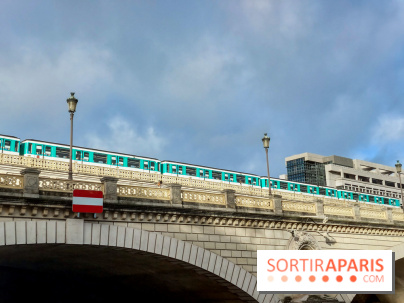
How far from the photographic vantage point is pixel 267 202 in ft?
93.8

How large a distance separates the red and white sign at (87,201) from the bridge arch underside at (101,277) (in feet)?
10.2

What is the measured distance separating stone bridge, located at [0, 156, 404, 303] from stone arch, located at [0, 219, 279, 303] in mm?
43

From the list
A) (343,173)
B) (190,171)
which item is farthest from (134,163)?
(343,173)

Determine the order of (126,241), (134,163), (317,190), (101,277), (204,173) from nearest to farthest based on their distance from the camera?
(126,241), (101,277), (134,163), (204,173), (317,190)

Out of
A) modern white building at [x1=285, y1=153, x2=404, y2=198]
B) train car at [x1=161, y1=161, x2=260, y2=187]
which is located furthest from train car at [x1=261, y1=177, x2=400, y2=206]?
modern white building at [x1=285, y1=153, x2=404, y2=198]

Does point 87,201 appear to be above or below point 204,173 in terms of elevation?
below

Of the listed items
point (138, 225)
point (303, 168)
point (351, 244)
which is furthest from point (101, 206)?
point (303, 168)

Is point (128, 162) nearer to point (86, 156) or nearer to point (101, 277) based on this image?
point (86, 156)

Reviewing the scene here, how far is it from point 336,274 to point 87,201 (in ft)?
35.9

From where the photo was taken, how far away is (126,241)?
22.0 m

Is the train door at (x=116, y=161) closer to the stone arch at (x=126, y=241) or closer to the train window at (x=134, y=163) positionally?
the train window at (x=134, y=163)

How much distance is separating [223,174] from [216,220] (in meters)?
31.5

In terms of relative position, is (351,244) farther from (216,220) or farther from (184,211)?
(184,211)

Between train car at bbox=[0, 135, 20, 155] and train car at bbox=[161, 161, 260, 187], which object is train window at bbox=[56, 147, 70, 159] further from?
train car at bbox=[161, 161, 260, 187]
